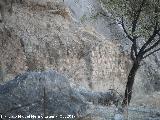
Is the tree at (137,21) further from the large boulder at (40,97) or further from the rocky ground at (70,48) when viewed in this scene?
the large boulder at (40,97)

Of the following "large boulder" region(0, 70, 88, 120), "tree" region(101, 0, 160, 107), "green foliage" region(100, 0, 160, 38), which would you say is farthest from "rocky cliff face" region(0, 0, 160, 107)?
"large boulder" region(0, 70, 88, 120)

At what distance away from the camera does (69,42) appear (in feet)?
130

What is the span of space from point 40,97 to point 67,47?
21289mm

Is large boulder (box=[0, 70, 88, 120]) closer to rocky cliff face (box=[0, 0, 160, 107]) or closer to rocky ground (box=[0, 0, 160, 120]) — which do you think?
rocky ground (box=[0, 0, 160, 120])

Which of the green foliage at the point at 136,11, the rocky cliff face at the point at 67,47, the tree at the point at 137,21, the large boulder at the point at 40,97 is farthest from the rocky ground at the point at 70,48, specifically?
the large boulder at the point at 40,97

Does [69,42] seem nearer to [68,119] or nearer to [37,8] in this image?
[37,8]

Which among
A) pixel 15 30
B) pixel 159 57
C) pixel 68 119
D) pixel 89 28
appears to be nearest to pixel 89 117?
pixel 68 119

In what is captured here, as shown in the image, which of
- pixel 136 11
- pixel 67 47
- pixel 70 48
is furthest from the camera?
pixel 70 48

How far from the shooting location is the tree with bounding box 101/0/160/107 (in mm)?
30047

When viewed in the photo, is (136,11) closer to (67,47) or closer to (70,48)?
(67,47)

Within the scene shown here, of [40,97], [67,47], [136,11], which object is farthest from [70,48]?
[40,97]

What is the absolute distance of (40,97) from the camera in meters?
18.0

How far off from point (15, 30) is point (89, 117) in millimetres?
19107

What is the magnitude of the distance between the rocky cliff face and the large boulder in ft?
46.9
